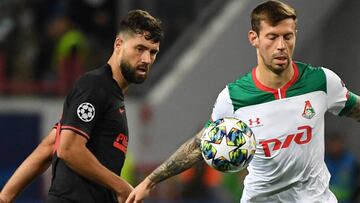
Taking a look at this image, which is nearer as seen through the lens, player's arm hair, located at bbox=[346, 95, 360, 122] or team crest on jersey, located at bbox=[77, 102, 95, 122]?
team crest on jersey, located at bbox=[77, 102, 95, 122]

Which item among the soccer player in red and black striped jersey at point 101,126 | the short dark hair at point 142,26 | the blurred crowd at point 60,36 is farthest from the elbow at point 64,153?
the blurred crowd at point 60,36

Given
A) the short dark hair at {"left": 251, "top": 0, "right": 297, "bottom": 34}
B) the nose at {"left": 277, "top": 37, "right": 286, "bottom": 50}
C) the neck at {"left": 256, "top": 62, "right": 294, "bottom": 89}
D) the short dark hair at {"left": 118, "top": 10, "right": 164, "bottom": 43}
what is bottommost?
the neck at {"left": 256, "top": 62, "right": 294, "bottom": 89}

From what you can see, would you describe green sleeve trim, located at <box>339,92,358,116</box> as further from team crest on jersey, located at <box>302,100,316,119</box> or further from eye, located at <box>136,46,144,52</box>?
eye, located at <box>136,46,144,52</box>

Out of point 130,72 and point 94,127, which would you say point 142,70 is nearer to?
point 130,72

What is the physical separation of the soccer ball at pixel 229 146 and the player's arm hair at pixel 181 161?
0.86 ft

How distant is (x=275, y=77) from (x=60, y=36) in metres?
9.63

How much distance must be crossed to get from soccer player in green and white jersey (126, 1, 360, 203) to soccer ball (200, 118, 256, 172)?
0.31 metres

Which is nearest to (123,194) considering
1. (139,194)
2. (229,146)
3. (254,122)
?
(139,194)

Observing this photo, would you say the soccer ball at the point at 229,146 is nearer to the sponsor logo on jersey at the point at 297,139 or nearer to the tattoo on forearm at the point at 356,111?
the sponsor logo on jersey at the point at 297,139

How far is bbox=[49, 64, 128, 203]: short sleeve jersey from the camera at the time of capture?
7473mm

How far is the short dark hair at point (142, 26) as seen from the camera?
306 inches

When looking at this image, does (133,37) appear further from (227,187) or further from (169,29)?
(169,29)

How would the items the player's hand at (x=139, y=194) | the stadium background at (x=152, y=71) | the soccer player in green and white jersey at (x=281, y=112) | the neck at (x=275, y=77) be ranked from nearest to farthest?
the player's hand at (x=139, y=194), the soccer player in green and white jersey at (x=281, y=112), the neck at (x=275, y=77), the stadium background at (x=152, y=71)

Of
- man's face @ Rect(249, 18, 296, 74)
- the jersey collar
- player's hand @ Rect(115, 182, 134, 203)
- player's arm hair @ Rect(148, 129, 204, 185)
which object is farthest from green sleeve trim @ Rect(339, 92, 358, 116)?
player's hand @ Rect(115, 182, 134, 203)
